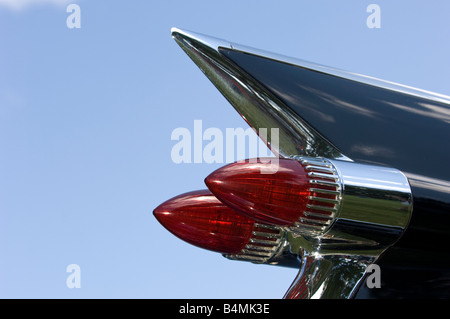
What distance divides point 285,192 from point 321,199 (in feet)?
0.24

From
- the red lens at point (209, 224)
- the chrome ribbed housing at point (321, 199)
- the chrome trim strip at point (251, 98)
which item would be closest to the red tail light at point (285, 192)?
the chrome ribbed housing at point (321, 199)

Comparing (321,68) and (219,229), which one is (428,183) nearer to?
(321,68)

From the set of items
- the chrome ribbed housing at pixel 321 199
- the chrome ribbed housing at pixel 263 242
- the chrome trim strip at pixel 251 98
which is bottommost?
the chrome ribbed housing at pixel 263 242

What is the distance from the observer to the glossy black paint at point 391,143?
1.39 meters

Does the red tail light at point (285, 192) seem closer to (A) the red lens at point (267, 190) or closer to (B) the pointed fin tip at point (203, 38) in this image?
(A) the red lens at point (267, 190)

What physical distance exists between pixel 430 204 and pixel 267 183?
0.37 metres

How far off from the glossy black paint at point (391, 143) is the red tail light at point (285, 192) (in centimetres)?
17

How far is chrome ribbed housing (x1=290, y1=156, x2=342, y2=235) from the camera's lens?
4.19 feet

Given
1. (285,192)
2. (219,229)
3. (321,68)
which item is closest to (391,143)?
(321,68)

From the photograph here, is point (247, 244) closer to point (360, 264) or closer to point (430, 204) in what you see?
point (360, 264)

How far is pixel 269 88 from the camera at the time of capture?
1.45m

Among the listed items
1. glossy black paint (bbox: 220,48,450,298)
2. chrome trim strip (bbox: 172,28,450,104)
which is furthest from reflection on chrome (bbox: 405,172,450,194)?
chrome trim strip (bbox: 172,28,450,104)

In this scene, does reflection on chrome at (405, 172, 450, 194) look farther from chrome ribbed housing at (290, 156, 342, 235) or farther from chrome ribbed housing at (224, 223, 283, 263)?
chrome ribbed housing at (224, 223, 283, 263)
